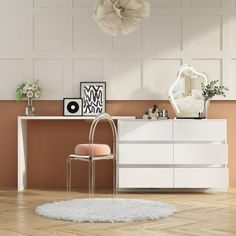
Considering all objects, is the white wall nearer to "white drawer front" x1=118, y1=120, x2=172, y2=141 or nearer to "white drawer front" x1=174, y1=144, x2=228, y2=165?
"white drawer front" x1=118, y1=120, x2=172, y2=141

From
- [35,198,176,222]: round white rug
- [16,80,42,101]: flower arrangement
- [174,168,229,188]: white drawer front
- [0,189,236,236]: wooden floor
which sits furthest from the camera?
[16,80,42,101]: flower arrangement

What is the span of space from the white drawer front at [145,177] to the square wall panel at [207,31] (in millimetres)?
1484

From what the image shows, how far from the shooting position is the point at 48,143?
6.98 m

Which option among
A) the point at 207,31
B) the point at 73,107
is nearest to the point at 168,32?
the point at 207,31

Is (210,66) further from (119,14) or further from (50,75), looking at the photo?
(119,14)

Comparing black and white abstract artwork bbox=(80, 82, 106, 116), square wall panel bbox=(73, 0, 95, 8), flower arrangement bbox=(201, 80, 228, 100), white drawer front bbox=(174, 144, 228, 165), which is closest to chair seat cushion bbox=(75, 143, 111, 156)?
white drawer front bbox=(174, 144, 228, 165)

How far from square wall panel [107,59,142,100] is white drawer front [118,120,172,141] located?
1.94 feet

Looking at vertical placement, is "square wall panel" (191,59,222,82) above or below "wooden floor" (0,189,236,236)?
above

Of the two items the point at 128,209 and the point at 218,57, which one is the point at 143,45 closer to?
the point at 218,57

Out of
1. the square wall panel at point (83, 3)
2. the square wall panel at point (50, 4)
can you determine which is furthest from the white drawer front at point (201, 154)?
the square wall panel at point (50, 4)

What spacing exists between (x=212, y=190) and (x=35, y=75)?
2286mm

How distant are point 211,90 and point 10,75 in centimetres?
220

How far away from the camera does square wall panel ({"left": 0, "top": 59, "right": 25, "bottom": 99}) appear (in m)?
6.94

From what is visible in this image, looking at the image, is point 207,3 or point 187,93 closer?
point 187,93
